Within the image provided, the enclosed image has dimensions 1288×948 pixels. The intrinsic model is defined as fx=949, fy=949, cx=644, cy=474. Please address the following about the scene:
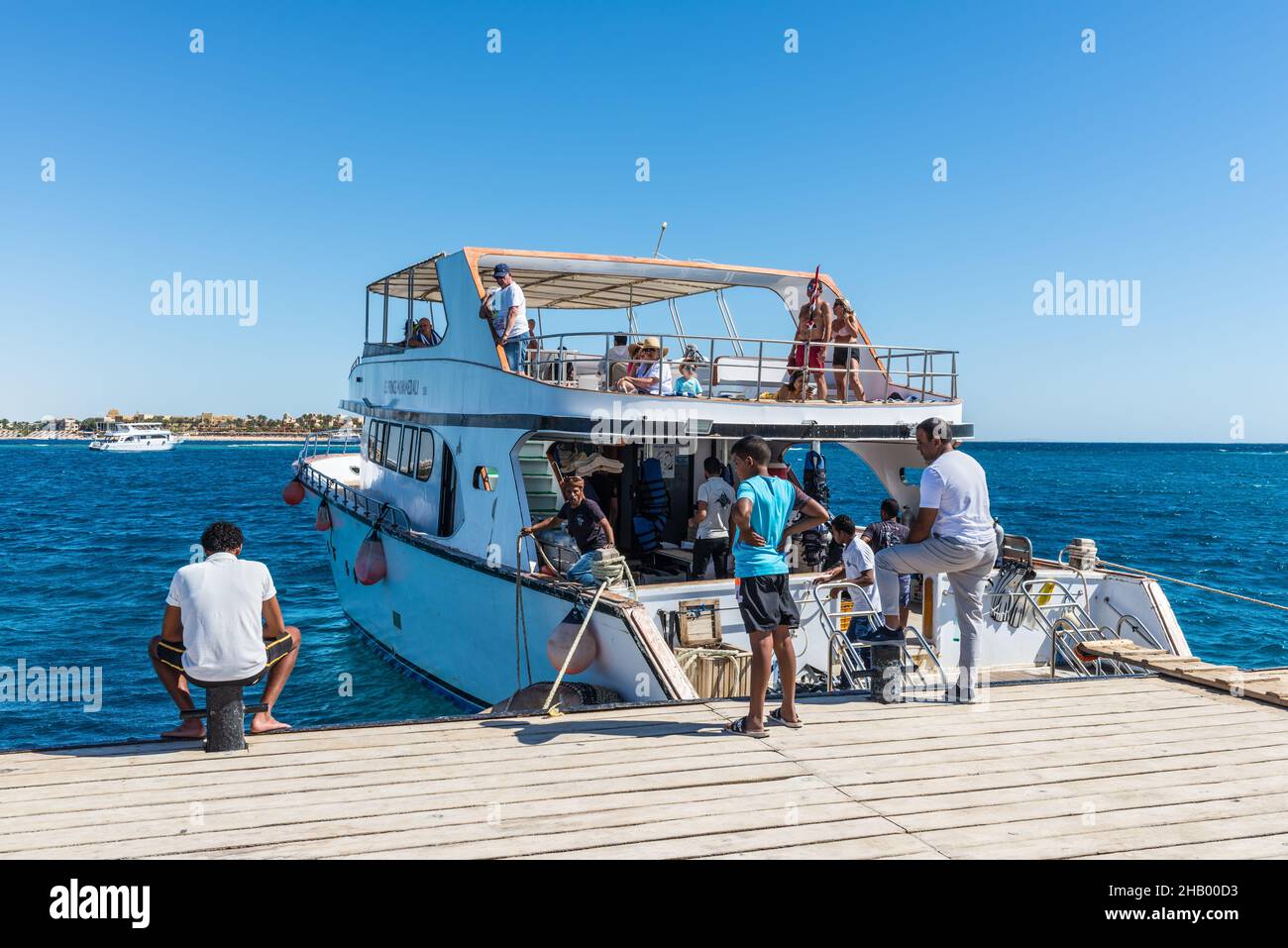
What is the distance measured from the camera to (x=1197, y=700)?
6.78 meters

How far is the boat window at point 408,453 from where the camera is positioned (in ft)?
46.1

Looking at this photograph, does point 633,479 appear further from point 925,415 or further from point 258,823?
point 258,823

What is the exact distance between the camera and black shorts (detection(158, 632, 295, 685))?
555cm

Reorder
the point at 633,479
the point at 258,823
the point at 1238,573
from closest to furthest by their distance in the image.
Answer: the point at 258,823 < the point at 633,479 < the point at 1238,573

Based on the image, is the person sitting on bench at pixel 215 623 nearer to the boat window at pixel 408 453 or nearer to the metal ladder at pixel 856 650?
the metal ladder at pixel 856 650

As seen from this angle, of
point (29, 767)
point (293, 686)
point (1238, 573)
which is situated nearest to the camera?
point (29, 767)

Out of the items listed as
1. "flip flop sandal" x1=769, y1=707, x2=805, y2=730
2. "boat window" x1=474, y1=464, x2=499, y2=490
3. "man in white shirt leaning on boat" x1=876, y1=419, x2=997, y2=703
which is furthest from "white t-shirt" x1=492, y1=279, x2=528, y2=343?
"flip flop sandal" x1=769, y1=707, x2=805, y2=730

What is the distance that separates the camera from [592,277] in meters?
13.9

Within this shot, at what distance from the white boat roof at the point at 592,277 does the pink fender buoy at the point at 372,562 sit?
3729 millimetres

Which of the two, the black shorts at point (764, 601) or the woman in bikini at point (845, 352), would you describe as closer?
the black shorts at point (764, 601)

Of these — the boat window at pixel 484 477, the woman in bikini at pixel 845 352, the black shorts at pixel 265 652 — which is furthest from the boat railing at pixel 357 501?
the black shorts at pixel 265 652
